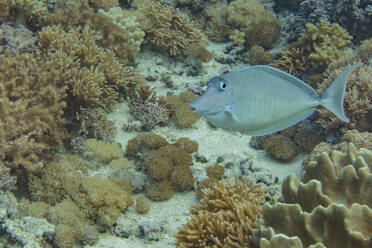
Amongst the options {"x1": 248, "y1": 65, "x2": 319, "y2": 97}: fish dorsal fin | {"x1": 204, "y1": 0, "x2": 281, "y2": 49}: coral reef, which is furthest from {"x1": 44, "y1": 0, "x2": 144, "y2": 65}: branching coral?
{"x1": 248, "y1": 65, "x2": 319, "y2": 97}: fish dorsal fin

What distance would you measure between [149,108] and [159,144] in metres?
1.27

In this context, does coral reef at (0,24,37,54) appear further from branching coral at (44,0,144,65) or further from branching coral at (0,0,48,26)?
branching coral at (44,0,144,65)

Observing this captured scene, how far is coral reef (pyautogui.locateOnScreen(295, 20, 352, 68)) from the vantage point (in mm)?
7805

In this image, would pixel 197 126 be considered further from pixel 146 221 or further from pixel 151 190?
pixel 146 221

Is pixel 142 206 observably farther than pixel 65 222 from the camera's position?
Yes

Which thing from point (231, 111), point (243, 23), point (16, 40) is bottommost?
point (16, 40)

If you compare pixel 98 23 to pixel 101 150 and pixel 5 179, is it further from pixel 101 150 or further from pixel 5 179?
pixel 5 179

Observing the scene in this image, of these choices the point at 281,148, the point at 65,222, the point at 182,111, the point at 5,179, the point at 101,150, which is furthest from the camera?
the point at 182,111

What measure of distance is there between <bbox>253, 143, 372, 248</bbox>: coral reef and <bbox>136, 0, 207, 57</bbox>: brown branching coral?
596 cm

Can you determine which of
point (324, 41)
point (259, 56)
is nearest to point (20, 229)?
point (259, 56)

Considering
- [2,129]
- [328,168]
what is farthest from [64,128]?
[328,168]

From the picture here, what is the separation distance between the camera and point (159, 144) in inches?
236

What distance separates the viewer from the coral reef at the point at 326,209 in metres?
2.70

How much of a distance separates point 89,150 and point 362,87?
5659mm
